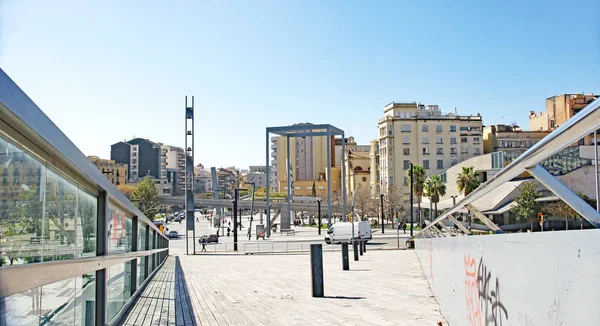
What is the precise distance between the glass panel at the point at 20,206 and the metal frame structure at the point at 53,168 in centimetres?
8

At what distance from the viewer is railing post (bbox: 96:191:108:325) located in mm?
5688

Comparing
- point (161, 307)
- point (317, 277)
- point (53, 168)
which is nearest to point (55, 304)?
point (53, 168)

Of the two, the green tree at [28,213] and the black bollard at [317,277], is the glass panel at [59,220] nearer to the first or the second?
the green tree at [28,213]

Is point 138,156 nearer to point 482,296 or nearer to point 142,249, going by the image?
point 142,249

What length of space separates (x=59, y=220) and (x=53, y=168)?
453 millimetres

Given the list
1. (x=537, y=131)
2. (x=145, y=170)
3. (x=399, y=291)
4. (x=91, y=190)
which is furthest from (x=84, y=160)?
(x=145, y=170)

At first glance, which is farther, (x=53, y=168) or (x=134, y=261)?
(x=134, y=261)

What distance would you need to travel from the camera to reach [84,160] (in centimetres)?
464

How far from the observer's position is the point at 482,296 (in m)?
5.01

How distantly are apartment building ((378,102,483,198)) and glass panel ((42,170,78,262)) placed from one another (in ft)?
265

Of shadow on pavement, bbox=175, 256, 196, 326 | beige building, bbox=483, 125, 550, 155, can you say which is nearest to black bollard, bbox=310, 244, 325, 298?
shadow on pavement, bbox=175, 256, 196, 326

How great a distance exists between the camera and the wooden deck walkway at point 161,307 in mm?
7980

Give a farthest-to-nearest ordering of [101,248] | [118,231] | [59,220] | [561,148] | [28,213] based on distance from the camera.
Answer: [118,231] → [101,248] → [59,220] → [28,213] → [561,148]

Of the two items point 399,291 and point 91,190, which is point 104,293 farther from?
point 399,291
